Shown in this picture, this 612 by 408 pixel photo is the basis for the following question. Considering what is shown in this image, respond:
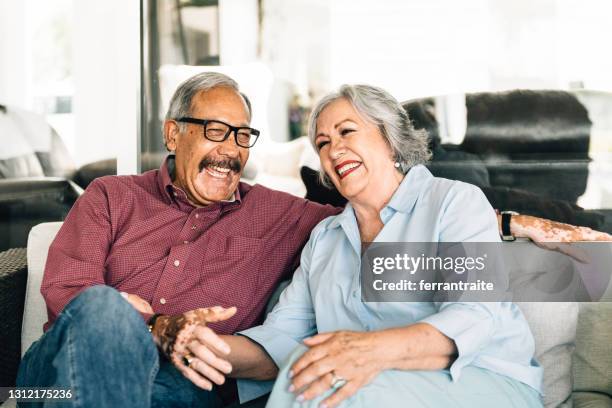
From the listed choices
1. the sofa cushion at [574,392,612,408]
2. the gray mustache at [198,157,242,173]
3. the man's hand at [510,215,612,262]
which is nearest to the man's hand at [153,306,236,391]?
the gray mustache at [198,157,242,173]

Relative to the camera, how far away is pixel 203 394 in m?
1.54

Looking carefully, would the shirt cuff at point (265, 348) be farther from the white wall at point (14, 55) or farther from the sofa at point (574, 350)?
the white wall at point (14, 55)

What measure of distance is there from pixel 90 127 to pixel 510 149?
1.92m

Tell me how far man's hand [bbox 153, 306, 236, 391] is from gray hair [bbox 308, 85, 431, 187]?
63 cm

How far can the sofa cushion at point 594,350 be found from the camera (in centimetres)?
162

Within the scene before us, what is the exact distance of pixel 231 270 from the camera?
173cm

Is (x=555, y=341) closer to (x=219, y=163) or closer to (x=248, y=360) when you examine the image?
(x=248, y=360)

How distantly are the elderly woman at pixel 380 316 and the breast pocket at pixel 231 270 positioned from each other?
0.46ft

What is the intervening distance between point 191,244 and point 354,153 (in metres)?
0.54

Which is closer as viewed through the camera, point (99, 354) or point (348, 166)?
point (99, 354)

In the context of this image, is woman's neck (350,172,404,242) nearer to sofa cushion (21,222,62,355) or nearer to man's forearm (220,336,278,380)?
man's forearm (220,336,278,380)

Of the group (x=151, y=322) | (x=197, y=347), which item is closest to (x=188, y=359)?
(x=197, y=347)

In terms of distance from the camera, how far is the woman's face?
5.22ft

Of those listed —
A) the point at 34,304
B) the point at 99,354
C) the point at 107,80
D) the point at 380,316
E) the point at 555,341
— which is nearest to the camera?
the point at 99,354
